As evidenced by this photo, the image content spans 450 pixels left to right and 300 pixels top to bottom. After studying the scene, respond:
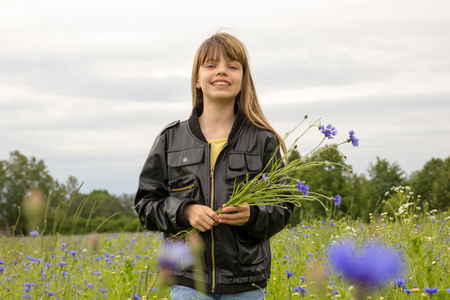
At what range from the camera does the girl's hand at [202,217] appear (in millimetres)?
2477

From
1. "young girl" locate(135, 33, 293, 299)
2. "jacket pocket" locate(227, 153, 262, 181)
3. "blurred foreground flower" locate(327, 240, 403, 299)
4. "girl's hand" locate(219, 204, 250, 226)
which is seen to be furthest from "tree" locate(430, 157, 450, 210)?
"blurred foreground flower" locate(327, 240, 403, 299)

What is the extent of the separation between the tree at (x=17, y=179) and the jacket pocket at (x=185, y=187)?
4427 cm

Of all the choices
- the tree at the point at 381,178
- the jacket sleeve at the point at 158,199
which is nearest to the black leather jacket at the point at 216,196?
the jacket sleeve at the point at 158,199

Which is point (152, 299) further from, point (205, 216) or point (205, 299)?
point (205, 216)

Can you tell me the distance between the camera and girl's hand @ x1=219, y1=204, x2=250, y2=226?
2471mm

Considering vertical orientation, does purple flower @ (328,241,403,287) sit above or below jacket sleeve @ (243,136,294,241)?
above

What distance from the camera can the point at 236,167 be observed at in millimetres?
2859

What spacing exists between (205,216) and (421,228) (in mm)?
4879

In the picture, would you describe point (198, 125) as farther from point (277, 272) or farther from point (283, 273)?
point (277, 272)

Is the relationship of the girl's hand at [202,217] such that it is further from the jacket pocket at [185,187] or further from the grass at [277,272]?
the grass at [277,272]

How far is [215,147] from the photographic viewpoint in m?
2.99

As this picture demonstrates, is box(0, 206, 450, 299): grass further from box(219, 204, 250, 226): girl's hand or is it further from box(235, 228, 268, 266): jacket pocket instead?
box(219, 204, 250, 226): girl's hand

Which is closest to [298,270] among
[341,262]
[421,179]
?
[341,262]

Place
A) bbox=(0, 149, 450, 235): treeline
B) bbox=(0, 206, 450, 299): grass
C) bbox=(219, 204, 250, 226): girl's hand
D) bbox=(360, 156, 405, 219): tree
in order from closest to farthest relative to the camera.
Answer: bbox=(219, 204, 250, 226): girl's hand → bbox=(0, 206, 450, 299): grass → bbox=(0, 149, 450, 235): treeline → bbox=(360, 156, 405, 219): tree
